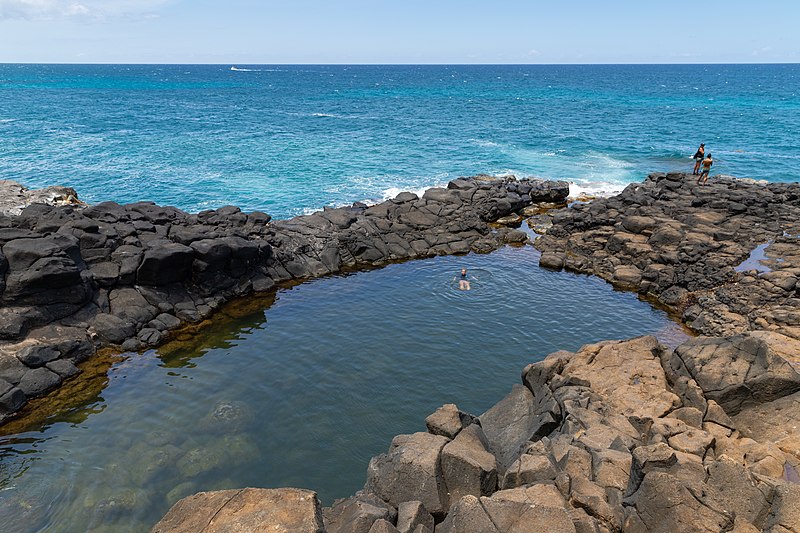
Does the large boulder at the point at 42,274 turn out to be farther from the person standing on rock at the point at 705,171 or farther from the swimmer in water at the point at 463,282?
the person standing on rock at the point at 705,171

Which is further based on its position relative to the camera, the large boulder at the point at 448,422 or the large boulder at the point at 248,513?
the large boulder at the point at 448,422

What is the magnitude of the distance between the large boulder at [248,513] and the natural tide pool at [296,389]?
27.7 feet

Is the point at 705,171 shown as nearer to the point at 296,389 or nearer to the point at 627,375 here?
the point at 627,375

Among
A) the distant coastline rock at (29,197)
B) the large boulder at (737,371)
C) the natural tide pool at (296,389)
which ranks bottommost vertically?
the natural tide pool at (296,389)

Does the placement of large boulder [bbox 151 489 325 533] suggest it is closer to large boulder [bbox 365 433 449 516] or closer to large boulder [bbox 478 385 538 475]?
large boulder [bbox 365 433 449 516]

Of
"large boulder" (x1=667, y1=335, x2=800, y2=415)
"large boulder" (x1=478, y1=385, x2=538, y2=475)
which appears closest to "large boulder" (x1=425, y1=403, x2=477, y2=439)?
"large boulder" (x1=478, y1=385, x2=538, y2=475)

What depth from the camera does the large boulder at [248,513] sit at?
12.2 meters

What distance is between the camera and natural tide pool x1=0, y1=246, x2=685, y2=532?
70.8ft

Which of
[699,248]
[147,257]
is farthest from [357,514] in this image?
[699,248]

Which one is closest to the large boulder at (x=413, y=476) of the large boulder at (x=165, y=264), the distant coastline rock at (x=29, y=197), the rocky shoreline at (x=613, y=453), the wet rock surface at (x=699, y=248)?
the rocky shoreline at (x=613, y=453)

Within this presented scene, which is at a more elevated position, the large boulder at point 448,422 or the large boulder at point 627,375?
the large boulder at point 627,375

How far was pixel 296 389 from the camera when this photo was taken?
27.9 meters

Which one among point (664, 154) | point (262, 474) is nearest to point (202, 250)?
point (262, 474)

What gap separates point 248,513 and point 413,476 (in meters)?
6.79
